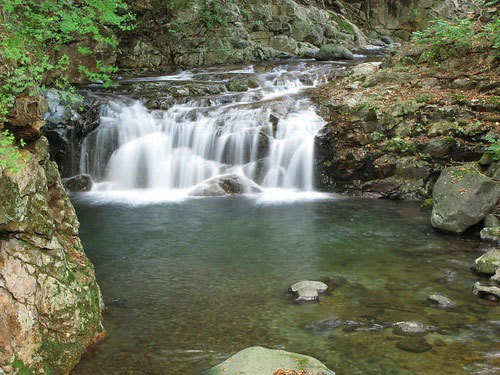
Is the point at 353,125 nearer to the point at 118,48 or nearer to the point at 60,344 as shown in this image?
the point at 60,344

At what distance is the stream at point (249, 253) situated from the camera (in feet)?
17.9

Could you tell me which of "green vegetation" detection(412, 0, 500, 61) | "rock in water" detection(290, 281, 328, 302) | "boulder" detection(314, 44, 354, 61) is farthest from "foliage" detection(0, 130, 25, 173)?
"boulder" detection(314, 44, 354, 61)

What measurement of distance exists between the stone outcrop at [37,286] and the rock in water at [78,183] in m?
9.76

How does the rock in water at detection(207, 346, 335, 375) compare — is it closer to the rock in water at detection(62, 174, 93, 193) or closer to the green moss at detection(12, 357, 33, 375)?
the green moss at detection(12, 357, 33, 375)

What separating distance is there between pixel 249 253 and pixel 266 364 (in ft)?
14.6

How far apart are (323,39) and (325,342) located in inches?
972

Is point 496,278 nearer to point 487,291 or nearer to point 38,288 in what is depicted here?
point 487,291

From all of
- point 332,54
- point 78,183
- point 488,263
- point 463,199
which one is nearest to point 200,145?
point 78,183

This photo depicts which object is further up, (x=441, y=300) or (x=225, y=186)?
(x=225, y=186)

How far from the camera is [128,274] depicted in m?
7.93

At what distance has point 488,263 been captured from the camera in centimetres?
755

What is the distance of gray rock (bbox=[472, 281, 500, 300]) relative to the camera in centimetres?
663

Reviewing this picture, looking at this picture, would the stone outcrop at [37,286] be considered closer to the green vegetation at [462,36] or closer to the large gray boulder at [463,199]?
the large gray boulder at [463,199]

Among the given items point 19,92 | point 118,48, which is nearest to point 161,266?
point 19,92
